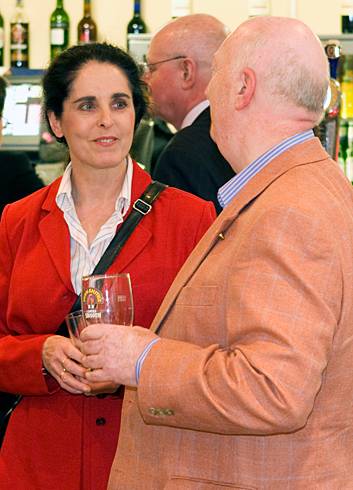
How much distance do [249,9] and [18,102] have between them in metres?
1.70

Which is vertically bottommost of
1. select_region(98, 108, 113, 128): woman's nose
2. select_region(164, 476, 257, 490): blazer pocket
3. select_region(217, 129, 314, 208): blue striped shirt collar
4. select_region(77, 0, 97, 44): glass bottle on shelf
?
select_region(164, 476, 257, 490): blazer pocket

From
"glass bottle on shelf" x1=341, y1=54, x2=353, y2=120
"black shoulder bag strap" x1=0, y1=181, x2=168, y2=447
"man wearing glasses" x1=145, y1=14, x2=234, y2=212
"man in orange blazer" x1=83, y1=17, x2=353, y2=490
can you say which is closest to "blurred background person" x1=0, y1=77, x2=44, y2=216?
"man wearing glasses" x1=145, y1=14, x2=234, y2=212

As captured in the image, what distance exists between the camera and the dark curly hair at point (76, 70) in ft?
9.87

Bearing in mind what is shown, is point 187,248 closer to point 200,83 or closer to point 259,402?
point 259,402

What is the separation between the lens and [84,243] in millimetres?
2844

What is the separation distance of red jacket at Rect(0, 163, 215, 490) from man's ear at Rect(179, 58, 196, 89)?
148 centimetres

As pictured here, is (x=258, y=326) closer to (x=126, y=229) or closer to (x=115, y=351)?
(x=115, y=351)

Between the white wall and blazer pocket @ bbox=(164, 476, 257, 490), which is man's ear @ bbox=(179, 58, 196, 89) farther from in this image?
the white wall

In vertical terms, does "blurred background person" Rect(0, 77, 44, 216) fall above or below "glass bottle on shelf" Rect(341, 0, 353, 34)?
below

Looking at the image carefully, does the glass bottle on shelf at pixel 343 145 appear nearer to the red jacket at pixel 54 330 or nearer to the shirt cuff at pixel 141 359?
the red jacket at pixel 54 330

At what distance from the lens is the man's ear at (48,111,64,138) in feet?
10.1

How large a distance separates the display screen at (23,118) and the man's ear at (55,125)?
9.40 ft

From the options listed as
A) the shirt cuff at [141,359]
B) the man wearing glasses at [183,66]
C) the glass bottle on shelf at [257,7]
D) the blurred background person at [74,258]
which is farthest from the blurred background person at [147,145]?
the shirt cuff at [141,359]

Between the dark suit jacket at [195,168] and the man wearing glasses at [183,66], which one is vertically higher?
the man wearing glasses at [183,66]
